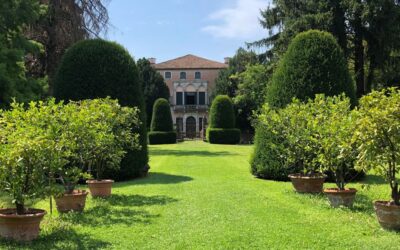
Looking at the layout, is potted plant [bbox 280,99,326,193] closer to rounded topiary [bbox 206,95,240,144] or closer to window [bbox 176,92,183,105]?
rounded topiary [bbox 206,95,240,144]

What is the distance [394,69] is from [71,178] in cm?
2751

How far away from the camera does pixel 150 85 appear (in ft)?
197

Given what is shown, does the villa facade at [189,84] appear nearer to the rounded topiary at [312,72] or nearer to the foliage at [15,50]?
the foliage at [15,50]

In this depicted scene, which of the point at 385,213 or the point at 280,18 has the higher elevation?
the point at 280,18

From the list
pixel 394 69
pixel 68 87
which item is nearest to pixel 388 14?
pixel 394 69

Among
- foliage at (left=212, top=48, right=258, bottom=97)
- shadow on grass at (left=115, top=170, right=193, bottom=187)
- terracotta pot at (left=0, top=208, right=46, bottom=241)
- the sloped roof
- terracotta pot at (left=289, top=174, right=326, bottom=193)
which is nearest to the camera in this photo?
terracotta pot at (left=0, top=208, right=46, bottom=241)

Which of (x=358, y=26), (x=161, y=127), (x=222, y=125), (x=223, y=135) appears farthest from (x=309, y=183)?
(x=161, y=127)

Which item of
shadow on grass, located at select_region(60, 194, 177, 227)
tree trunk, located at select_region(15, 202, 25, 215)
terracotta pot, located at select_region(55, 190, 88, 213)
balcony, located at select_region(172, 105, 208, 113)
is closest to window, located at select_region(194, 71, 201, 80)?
balcony, located at select_region(172, 105, 208, 113)

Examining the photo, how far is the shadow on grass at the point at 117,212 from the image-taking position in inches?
314

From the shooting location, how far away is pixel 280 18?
33.8m

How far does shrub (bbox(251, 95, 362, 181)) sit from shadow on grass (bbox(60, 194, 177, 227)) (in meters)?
3.17

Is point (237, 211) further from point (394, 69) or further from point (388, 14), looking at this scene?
point (394, 69)

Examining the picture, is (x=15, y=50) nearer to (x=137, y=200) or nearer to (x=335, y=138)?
(x=137, y=200)

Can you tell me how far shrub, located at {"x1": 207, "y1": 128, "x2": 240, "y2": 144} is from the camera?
1533 inches
